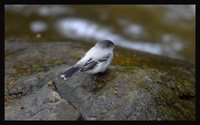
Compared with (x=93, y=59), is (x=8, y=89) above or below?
below

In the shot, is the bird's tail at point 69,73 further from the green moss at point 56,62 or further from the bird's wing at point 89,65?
the green moss at point 56,62

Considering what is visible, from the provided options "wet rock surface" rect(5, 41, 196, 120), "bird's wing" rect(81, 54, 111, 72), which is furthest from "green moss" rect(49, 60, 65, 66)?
"bird's wing" rect(81, 54, 111, 72)

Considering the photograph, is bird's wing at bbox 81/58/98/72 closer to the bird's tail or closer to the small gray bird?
the small gray bird

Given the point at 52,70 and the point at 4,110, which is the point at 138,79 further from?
the point at 4,110

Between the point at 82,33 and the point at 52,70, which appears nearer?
the point at 52,70
